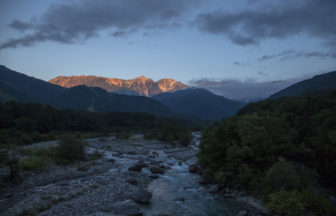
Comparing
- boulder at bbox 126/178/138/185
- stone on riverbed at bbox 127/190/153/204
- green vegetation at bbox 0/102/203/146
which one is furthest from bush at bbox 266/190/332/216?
green vegetation at bbox 0/102/203/146

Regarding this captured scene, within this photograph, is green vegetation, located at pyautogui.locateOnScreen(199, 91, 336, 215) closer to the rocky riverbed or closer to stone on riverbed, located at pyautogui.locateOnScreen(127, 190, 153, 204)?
the rocky riverbed

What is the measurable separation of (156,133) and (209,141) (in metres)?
57.2

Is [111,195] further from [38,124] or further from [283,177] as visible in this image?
[38,124]

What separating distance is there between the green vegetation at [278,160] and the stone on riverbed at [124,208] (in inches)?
421

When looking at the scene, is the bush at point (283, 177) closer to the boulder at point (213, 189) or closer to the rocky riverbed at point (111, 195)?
the rocky riverbed at point (111, 195)

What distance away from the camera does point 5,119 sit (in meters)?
78.0

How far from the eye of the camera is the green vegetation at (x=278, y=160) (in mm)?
19188

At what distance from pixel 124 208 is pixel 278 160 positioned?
17.5 meters

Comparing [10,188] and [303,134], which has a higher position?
[303,134]

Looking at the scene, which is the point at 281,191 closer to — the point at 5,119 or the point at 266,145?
the point at 266,145

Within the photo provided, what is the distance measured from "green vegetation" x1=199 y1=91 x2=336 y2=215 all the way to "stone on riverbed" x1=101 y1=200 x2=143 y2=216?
35.1 ft

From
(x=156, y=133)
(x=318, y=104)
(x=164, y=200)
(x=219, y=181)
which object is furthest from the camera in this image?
(x=156, y=133)

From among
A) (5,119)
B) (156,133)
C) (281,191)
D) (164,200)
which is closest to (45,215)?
(164,200)

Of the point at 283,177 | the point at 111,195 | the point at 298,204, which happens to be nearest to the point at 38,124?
the point at 111,195
